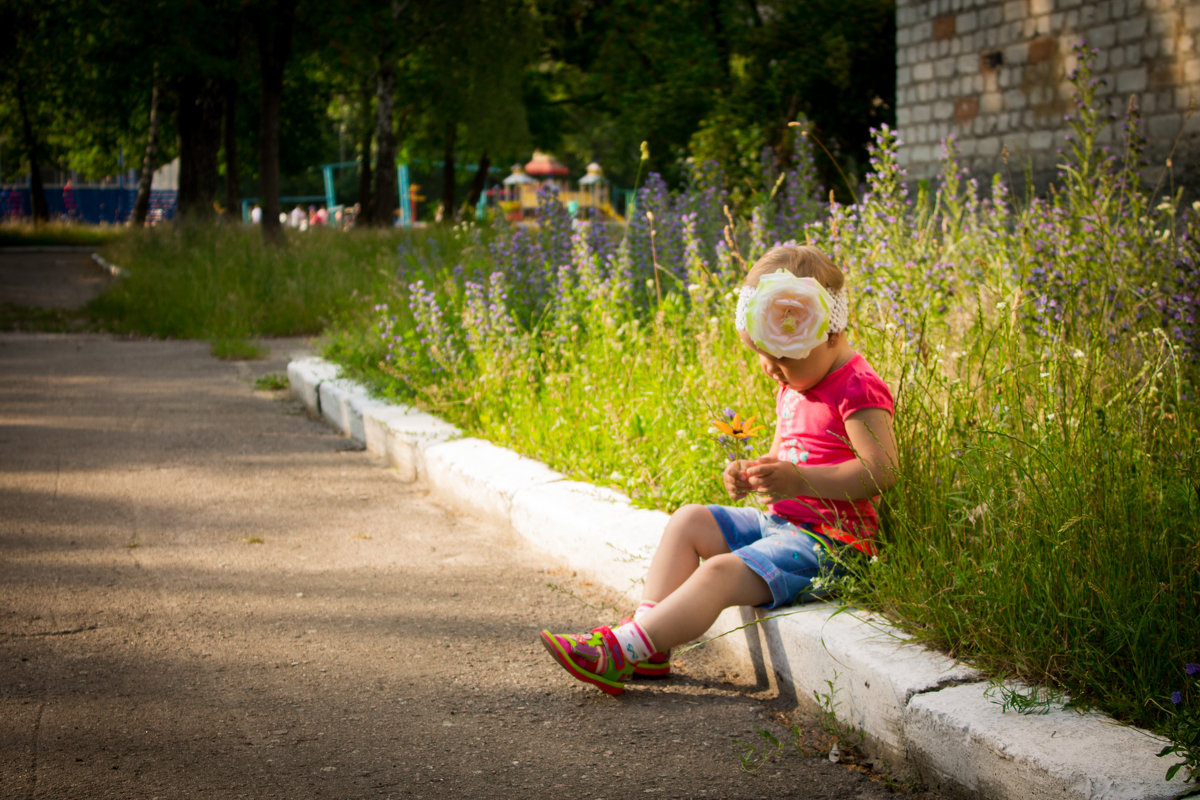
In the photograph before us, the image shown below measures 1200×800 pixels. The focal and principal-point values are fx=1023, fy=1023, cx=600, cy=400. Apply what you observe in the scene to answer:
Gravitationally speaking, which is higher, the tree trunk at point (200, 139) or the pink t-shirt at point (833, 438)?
the tree trunk at point (200, 139)

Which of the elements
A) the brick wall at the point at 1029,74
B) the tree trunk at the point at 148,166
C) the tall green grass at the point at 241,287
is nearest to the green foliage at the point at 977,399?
the tall green grass at the point at 241,287

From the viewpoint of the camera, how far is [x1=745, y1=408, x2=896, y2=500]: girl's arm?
2.57 meters

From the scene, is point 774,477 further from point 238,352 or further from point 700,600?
point 238,352

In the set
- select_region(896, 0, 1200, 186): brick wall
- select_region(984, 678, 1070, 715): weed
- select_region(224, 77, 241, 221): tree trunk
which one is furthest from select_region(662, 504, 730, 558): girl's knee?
select_region(224, 77, 241, 221): tree trunk

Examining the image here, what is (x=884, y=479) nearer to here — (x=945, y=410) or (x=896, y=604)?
(x=896, y=604)

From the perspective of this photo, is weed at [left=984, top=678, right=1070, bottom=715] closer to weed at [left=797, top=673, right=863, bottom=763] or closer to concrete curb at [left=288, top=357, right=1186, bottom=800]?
concrete curb at [left=288, top=357, right=1186, bottom=800]

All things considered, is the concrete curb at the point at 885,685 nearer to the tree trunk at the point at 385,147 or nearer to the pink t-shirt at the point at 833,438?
the pink t-shirt at the point at 833,438

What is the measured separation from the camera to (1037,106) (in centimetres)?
1223

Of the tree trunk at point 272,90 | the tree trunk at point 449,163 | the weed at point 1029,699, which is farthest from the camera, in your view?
the tree trunk at point 449,163

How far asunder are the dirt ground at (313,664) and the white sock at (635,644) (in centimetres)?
12

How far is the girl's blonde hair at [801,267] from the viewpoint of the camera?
2.81m

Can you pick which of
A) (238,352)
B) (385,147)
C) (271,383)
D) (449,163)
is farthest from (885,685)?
(449,163)

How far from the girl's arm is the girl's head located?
200mm

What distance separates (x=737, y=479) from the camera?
259 centimetres
